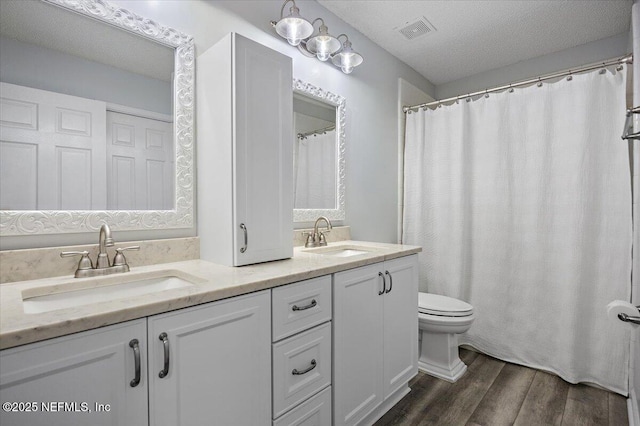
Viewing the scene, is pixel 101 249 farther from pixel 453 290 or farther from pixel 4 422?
pixel 453 290

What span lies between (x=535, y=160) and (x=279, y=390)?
7.26ft

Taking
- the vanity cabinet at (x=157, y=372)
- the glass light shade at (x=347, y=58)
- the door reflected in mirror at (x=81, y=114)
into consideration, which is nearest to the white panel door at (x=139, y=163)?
the door reflected in mirror at (x=81, y=114)

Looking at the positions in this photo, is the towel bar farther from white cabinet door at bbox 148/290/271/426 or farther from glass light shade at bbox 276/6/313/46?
glass light shade at bbox 276/6/313/46

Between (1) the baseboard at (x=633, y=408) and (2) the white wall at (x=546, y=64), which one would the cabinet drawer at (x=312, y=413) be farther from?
(2) the white wall at (x=546, y=64)

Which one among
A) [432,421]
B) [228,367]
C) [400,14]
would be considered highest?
[400,14]

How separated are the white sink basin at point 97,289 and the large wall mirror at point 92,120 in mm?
242

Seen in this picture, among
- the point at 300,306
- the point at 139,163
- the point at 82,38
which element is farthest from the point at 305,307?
the point at 82,38

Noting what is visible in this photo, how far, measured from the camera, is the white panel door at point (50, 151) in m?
1.09

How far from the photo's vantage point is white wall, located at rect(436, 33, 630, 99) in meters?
2.49

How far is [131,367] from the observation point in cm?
82

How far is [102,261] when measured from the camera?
3.91 ft

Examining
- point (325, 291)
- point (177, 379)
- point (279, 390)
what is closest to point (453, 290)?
point (325, 291)

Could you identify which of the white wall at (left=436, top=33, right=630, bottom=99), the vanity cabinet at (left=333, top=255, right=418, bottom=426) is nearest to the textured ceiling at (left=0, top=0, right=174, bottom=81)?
the vanity cabinet at (left=333, top=255, right=418, bottom=426)

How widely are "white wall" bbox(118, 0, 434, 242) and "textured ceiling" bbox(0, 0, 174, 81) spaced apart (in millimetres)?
165
